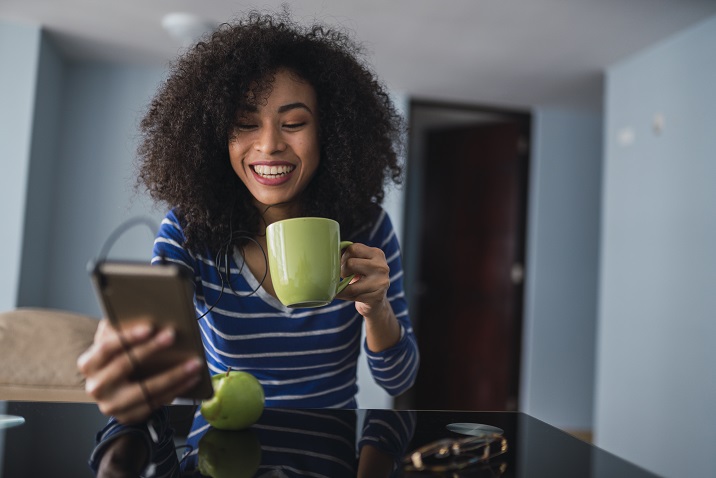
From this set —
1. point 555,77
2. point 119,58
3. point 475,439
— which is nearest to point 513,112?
point 555,77

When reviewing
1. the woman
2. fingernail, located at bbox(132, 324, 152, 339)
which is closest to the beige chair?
the woman

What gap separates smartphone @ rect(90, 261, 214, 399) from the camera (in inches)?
23.8

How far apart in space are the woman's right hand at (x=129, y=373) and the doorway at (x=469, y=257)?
164 inches

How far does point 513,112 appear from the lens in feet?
16.3

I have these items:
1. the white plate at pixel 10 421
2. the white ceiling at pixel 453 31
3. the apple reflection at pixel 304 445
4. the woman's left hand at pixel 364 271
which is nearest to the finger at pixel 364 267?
the woman's left hand at pixel 364 271

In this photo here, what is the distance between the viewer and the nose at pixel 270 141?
111 centimetres

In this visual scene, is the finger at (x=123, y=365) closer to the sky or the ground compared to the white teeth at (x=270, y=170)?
closer to the ground

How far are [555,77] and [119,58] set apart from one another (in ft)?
9.46

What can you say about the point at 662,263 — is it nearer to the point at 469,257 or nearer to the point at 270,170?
the point at 469,257

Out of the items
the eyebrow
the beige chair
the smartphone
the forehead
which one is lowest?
the beige chair

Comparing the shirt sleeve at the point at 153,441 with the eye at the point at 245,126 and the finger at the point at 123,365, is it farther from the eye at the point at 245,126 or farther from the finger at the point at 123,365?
the eye at the point at 245,126

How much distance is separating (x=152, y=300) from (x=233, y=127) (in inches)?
24.2

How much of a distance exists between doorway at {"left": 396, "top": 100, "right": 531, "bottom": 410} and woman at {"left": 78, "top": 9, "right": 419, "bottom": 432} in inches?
139

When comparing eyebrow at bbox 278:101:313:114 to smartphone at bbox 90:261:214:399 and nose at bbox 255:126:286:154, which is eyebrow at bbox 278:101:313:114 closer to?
nose at bbox 255:126:286:154
